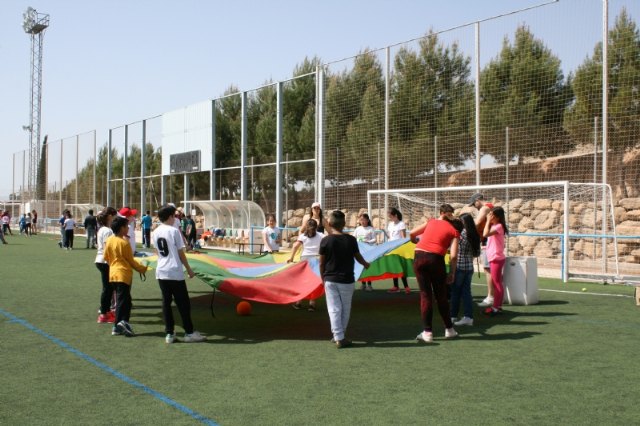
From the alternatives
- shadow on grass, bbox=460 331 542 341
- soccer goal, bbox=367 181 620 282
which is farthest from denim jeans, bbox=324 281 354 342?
soccer goal, bbox=367 181 620 282

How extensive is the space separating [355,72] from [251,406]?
1886 cm

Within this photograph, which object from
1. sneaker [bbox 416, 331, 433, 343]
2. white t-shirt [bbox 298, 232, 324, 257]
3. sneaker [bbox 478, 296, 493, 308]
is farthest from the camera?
white t-shirt [bbox 298, 232, 324, 257]

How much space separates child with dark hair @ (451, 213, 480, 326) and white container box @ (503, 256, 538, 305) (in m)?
2.13

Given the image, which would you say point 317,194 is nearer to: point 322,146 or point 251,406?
point 322,146

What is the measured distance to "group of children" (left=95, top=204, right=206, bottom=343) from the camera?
26.7 feet

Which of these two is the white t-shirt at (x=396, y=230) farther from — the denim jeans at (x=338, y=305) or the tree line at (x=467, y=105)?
the tree line at (x=467, y=105)

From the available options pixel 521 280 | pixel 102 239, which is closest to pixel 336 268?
pixel 102 239

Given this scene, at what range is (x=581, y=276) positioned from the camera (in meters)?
15.4

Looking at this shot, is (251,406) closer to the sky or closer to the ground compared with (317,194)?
closer to the ground

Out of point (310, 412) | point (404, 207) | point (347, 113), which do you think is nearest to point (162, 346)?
point (310, 412)

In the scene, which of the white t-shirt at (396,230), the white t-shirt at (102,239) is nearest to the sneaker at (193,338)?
the white t-shirt at (102,239)

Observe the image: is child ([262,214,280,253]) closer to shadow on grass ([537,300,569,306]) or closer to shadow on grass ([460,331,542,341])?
shadow on grass ([537,300,569,306])

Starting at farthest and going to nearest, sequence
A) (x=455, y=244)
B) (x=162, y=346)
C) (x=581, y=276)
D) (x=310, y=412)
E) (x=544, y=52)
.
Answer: (x=544, y=52)
(x=581, y=276)
(x=455, y=244)
(x=162, y=346)
(x=310, y=412)

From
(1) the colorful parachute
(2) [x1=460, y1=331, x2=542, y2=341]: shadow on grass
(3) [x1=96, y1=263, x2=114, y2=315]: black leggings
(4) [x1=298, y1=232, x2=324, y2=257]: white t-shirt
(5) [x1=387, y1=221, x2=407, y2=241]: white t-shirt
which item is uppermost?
(5) [x1=387, y1=221, x2=407, y2=241]: white t-shirt
